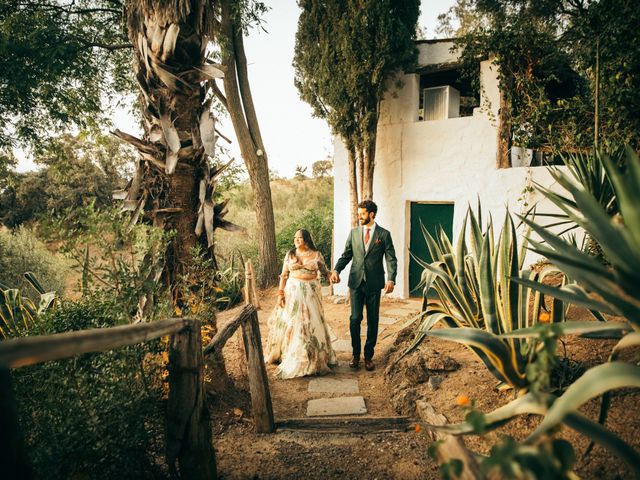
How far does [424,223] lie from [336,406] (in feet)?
19.0

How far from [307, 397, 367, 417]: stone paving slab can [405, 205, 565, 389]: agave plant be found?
1102 mm

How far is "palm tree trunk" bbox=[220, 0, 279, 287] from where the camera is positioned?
9.68 metres

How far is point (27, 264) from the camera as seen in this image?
30.9ft

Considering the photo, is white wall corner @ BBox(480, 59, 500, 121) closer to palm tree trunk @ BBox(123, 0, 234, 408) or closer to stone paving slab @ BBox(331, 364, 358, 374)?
stone paving slab @ BBox(331, 364, 358, 374)

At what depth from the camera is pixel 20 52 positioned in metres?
6.40

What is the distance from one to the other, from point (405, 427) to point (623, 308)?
203 cm

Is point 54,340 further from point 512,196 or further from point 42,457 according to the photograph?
point 512,196

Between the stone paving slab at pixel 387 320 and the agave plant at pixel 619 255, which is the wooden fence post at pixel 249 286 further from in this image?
the agave plant at pixel 619 255

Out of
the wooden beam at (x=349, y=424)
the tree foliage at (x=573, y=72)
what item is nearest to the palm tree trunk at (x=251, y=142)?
the tree foliage at (x=573, y=72)

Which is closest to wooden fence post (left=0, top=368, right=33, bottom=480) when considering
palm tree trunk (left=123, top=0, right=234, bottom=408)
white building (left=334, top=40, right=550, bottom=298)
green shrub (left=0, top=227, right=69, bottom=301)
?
palm tree trunk (left=123, top=0, right=234, bottom=408)

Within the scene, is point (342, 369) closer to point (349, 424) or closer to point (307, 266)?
point (307, 266)

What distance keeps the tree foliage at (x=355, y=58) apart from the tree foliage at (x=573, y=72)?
4.67 ft

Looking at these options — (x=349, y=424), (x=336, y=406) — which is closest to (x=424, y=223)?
(x=336, y=406)

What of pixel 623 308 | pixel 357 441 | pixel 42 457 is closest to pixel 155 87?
pixel 42 457
